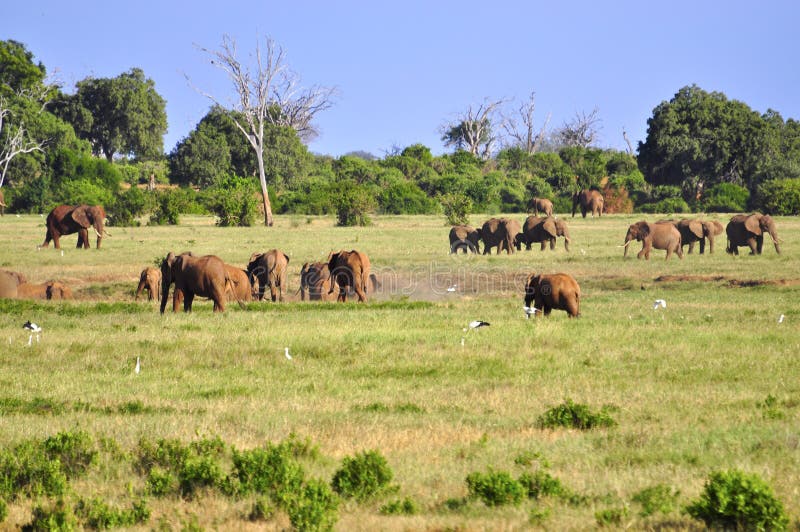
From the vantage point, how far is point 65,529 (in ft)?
25.2

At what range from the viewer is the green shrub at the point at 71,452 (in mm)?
9602

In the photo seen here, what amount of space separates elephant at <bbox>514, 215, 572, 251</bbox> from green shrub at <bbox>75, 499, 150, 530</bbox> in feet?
108

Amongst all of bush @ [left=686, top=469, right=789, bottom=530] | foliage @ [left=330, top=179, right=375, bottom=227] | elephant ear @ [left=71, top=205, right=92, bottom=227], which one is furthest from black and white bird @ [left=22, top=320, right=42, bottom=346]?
foliage @ [left=330, top=179, right=375, bottom=227]

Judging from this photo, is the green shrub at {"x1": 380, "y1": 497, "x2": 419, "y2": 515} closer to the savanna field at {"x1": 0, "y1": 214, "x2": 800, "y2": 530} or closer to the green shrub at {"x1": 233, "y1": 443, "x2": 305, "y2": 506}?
the savanna field at {"x1": 0, "y1": 214, "x2": 800, "y2": 530}

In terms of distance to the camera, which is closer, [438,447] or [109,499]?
[109,499]

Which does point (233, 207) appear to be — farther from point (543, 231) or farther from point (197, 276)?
point (197, 276)

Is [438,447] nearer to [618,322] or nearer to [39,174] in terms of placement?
[618,322]

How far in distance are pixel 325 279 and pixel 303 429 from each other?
1524 cm

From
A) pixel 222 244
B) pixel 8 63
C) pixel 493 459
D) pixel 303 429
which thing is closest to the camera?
pixel 493 459

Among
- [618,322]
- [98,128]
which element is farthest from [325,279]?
[98,128]

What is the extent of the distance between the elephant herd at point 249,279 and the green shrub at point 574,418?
10.8 meters

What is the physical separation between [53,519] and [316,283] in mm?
18731

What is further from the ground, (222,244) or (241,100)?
(241,100)

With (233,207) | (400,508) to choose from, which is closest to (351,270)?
(400,508)
